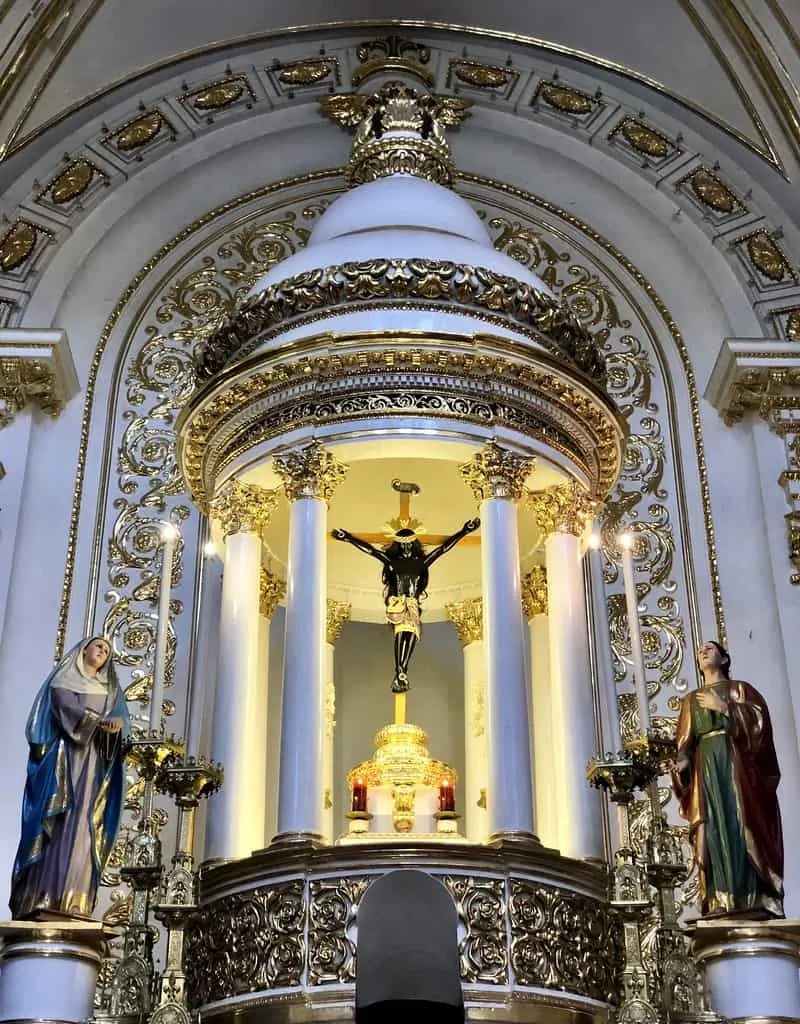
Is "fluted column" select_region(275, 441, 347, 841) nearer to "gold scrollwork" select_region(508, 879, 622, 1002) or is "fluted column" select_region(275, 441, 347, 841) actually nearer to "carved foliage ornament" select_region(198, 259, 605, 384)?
"carved foliage ornament" select_region(198, 259, 605, 384)

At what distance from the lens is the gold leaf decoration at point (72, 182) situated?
10.0 m

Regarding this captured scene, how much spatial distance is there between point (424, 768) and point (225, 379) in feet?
7.82

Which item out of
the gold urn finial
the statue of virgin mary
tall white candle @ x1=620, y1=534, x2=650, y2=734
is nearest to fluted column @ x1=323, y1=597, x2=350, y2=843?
the statue of virgin mary

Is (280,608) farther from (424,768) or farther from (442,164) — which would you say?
(442,164)

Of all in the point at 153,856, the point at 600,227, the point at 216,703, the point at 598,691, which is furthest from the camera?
the point at 600,227

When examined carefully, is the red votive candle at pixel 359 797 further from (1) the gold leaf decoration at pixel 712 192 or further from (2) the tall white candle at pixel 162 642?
(1) the gold leaf decoration at pixel 712 192

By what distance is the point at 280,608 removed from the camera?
28.9 ft

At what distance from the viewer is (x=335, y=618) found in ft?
29.1

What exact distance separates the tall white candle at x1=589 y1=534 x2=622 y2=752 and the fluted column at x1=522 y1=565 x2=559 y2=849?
33 cm

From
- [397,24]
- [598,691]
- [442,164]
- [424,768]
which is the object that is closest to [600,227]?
[442,164]

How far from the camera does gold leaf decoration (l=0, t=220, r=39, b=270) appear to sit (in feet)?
32.1

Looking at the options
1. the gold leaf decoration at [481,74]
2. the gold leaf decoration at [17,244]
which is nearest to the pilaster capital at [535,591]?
the gold leaf decoration at [481,74]

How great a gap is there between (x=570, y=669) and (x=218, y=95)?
17.2 ft

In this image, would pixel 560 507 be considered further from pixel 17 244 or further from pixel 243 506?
pixel 17 244
